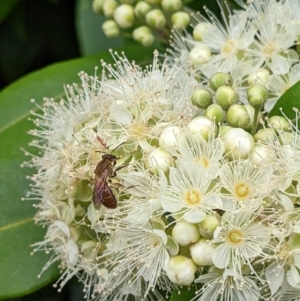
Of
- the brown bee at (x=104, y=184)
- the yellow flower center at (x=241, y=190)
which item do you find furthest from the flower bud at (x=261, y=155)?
the brown bee at (x=104, y=184)

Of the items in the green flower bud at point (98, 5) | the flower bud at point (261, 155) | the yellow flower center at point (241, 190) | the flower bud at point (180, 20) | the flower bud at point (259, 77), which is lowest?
the yellow flower center at point (241, 190)

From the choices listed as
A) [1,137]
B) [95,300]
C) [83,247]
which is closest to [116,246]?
[83,247]

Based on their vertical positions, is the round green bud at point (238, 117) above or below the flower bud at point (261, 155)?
above

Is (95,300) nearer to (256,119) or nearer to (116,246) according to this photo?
(116,246)

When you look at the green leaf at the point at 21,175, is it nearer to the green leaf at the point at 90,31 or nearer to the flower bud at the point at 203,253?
the green leaf at the point at 90,31

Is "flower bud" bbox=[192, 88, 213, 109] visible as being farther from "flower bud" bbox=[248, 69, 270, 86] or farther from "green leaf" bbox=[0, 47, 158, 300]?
"green leaf" bbox=[0, 47, 158, 300]

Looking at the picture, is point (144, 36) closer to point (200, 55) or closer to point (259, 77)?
point (200, 55)

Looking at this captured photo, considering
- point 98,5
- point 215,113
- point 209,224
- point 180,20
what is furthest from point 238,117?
point 98,5
